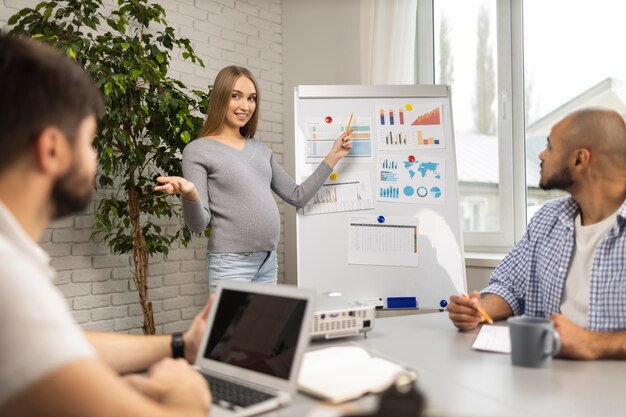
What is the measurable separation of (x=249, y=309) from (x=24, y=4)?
2666 mm

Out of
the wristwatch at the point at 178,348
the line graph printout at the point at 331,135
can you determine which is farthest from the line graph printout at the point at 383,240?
the wristwatch at the point at 178,348

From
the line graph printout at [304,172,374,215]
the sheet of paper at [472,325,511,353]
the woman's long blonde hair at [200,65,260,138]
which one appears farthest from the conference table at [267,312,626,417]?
the woman's long blonde hair at [200,65,260,138]

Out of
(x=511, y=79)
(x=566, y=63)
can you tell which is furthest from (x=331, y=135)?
(x=566, y=63)

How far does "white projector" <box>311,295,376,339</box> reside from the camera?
1423mm

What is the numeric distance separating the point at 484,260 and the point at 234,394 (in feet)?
7.76

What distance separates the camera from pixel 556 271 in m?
1.62

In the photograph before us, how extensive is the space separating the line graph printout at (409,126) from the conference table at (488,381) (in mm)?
1332

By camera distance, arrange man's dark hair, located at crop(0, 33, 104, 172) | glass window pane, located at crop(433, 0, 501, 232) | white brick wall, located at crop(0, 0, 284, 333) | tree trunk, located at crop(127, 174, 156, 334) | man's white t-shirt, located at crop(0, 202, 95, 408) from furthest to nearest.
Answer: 1. glass window pane, located at crop(433, 0, 501, 232)
2. white brick wall, located at crop(0, 0, 284, 333)
3. tree trunk, located at crop(127, 174, 156, 334)
4. man's dark hair, located at crop(0, 33, 104, 172)
5. man's white t-shirt, located at crop(0, 202, 95, 408)

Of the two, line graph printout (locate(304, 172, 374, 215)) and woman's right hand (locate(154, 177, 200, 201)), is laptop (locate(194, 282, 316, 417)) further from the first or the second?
line graph printout (locate(304, 172, 374, 215))

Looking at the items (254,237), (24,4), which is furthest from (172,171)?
(24,4)

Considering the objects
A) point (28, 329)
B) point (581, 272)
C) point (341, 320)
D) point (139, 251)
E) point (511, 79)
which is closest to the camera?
point (28, 329)

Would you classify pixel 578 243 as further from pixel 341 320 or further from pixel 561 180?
pixel 341 320

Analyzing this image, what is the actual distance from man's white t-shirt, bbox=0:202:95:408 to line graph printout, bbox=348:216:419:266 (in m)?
1.94

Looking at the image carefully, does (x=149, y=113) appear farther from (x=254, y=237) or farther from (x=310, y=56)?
(x=310, y=56)
